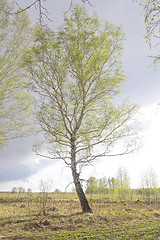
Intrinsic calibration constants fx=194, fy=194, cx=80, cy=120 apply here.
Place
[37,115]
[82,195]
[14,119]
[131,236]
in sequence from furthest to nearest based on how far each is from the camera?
[14,119] → [37,115] → [82,195] → [131,236]

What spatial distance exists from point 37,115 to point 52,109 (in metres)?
0.83

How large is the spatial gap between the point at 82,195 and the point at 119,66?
6.74m

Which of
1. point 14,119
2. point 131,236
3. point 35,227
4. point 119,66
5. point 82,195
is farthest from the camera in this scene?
point 14,119

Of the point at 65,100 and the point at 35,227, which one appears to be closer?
the point at 35,227

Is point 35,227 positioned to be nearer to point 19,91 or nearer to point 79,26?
point 19,91

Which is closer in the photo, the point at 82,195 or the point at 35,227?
the point at 35,227

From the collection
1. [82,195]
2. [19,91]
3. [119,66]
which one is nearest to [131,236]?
[82,195]

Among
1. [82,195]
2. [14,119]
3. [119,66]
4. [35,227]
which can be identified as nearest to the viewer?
[35,227]

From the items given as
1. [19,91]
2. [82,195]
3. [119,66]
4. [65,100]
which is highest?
[119,66]

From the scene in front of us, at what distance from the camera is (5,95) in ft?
35.0

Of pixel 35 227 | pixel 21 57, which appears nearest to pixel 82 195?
pixel 35 227

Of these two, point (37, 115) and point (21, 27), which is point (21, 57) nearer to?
point (21, 27)

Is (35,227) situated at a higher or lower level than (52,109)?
lower

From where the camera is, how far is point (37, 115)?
960 centimetres
